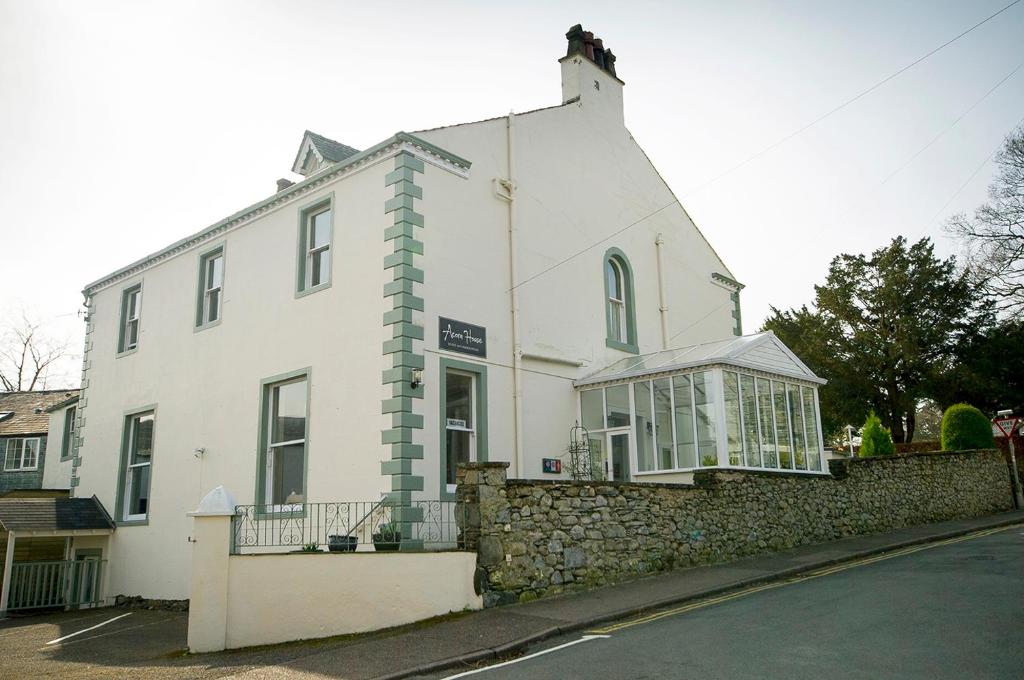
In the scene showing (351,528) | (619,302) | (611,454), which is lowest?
(351,528)

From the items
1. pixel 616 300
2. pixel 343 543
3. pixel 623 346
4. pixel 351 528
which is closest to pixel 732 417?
pixel 623 346

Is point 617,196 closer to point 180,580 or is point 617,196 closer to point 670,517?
point 670,517

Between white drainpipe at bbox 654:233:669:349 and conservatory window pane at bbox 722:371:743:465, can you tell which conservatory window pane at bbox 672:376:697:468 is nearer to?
conservatory window pane at bbox 722:371:743:465

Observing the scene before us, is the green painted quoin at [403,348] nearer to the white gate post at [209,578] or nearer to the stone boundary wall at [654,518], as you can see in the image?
the stone boundary wall at [654,518]

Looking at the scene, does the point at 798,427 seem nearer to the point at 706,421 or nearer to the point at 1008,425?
the point at 706,421

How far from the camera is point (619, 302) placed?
19062mm

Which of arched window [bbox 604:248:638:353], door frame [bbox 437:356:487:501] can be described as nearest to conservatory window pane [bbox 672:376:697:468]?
arched window [bbox 604:248:638:353]

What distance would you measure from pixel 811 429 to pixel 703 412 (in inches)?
142

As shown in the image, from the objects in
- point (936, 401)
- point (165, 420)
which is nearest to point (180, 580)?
point (165, 420)

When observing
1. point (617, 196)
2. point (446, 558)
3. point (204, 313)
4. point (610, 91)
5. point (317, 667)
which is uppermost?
point (610, 91)

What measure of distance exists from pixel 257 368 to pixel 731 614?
10.3 metres

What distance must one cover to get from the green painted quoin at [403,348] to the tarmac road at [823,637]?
4015mm

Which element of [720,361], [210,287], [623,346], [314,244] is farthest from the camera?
[623,346]

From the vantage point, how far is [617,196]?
19547 mm
